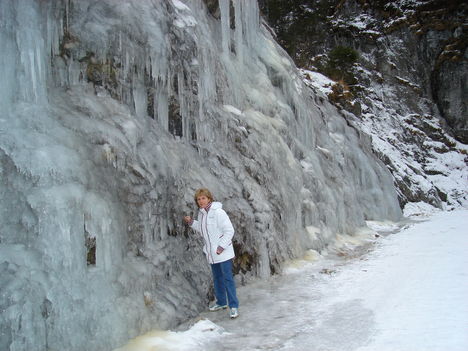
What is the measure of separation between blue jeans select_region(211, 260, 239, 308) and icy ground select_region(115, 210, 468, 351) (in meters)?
0.20

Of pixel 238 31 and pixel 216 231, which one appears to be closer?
pixel 216 231

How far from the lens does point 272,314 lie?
17.9 ft


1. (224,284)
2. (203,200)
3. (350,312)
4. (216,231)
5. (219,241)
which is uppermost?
(203,200)

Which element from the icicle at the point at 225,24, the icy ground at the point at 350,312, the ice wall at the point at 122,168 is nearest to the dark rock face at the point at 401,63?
the icicle at the point at 225,24

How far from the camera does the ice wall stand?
14.1ft

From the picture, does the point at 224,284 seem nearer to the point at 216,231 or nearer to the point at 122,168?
the point at 216,231

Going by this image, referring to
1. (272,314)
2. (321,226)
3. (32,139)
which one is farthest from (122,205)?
(321,226)

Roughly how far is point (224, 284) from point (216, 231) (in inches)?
26.1

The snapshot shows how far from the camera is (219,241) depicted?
537cm

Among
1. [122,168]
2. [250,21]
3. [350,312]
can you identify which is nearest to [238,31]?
[250,21]

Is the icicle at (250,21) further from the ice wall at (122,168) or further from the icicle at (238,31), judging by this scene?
the ice wall at (122,168)

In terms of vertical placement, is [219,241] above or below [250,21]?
below

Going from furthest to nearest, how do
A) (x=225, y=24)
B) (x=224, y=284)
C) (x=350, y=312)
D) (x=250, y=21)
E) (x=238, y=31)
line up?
(x=250, y=21) → (x=238, y=31) → (x=225, y=24) → (x=224, y=284) → (x=350, y=312)

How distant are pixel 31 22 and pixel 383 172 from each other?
1441cm
